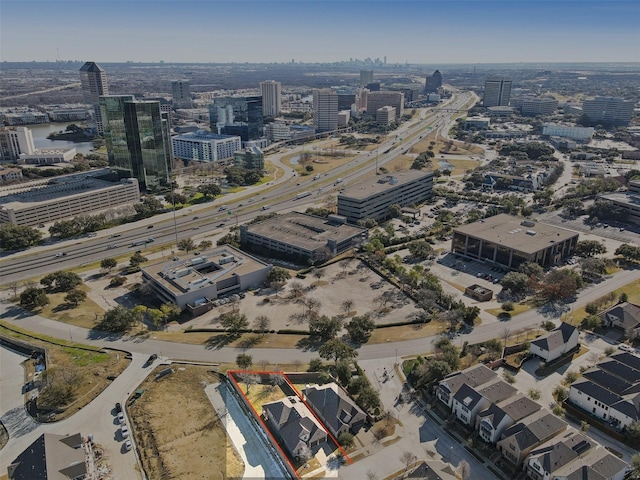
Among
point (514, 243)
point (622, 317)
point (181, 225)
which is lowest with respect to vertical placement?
point (181, 225)

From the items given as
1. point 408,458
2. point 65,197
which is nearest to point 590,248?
point 408,458

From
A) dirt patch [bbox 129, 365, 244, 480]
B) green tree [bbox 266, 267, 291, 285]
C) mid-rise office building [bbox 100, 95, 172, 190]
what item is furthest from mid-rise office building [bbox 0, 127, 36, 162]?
dirt patch [bbox 129, 365, 244, 480]

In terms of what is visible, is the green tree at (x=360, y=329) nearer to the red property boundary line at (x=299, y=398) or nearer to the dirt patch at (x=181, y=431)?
the red property boundary line at (x=299, y=398)

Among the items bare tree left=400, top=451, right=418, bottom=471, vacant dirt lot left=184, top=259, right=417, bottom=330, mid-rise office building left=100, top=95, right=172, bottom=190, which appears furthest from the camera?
mid-rise office building left=100, top=95, right=172, bottom=190

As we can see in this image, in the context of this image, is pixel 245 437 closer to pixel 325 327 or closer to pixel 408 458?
pixel 408 458

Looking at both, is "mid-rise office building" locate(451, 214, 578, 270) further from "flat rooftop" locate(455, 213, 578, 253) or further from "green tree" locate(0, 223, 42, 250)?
"green tree" locate(0, 223, 42, 250)

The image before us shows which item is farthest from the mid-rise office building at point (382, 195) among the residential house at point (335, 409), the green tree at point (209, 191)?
the residential house at point (335, 409)

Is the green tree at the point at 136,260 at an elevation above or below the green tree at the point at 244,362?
below
